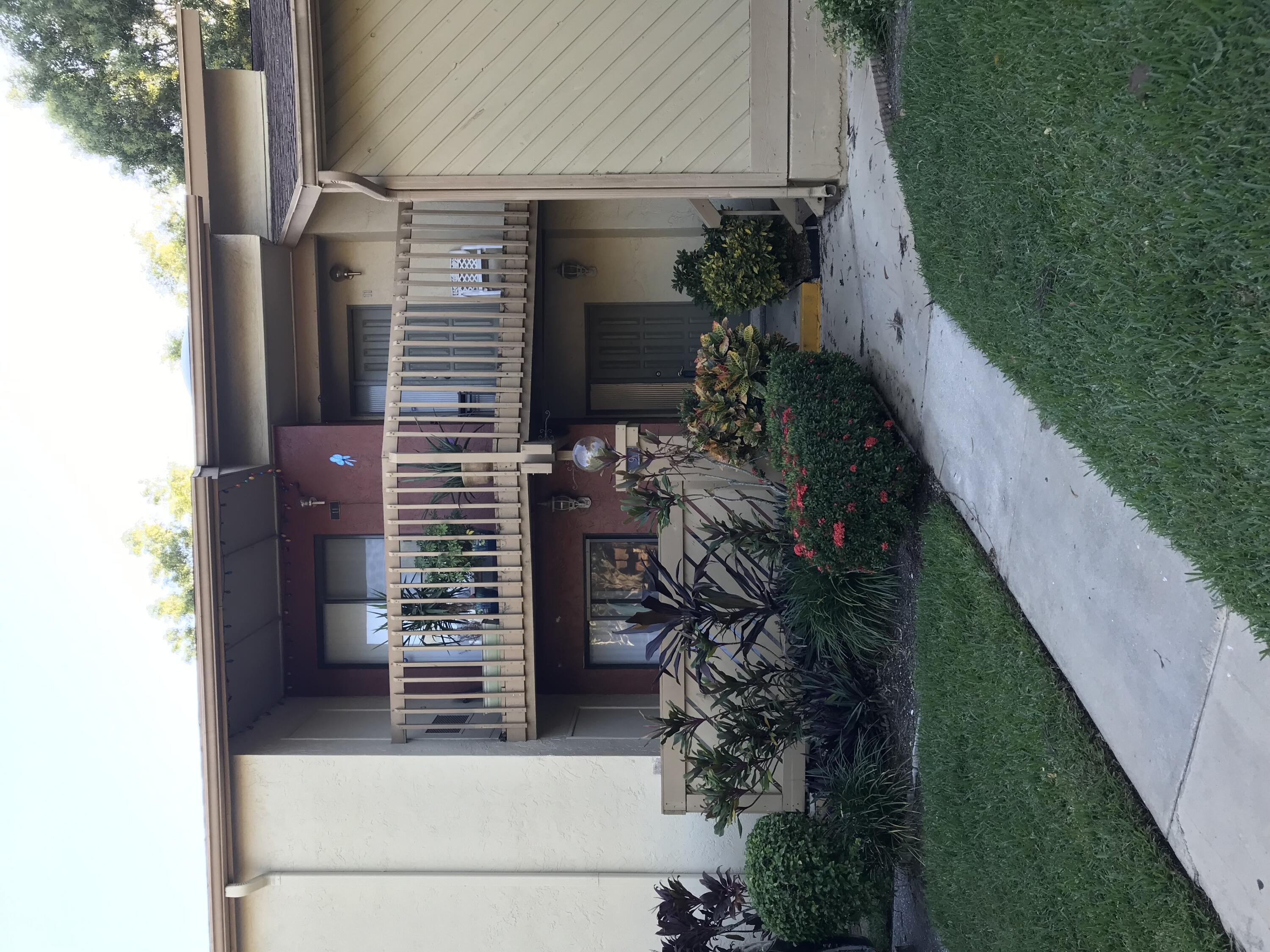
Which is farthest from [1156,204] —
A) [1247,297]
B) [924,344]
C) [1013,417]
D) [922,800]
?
[922,800]

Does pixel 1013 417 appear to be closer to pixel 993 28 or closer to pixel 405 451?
pixel 993 28

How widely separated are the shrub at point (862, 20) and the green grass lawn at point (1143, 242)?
6.10ft

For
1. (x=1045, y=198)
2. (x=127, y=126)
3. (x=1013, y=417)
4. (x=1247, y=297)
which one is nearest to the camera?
(x=1247, y=297)

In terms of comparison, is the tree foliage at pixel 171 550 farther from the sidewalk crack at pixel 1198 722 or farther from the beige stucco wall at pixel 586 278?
the sidewalk crack at pixel 1198 722

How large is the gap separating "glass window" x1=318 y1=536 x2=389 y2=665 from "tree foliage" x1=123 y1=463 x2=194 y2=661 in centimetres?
913

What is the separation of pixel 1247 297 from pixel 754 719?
212 inches

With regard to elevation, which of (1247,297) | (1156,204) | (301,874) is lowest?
(301,874)

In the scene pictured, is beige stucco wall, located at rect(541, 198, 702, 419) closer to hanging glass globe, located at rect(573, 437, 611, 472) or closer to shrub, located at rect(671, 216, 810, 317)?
shrub, located at rect(671, 216, 810, 317)

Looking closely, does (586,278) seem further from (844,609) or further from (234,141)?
(844,609)

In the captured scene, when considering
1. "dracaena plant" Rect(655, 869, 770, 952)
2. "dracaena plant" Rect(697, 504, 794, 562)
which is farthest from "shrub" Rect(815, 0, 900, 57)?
"dracaena plant" Rect(655, 869, 770, 952)

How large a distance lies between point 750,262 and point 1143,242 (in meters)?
5.65

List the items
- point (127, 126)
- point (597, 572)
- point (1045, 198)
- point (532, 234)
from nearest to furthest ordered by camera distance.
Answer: point (1045, 198), point (532, 234), point (597, 572), point (127, 126)

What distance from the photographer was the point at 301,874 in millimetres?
8438

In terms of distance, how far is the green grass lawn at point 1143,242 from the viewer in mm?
2900
